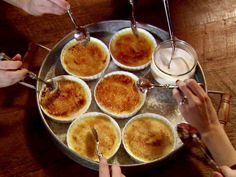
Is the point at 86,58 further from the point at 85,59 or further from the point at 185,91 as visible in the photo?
the point at 185,91

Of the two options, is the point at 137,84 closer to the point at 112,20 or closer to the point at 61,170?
the point at 112,20

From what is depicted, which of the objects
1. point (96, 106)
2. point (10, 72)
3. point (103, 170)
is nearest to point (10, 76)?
point (10, 72)

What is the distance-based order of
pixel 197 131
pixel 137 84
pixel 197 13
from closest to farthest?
pixel 197 131 → pixel 137 84 → pixel 197 13

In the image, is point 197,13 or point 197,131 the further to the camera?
point 197,13

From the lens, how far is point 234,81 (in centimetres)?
144

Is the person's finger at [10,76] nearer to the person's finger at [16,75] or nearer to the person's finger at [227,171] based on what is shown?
the person's finger at [16,75]

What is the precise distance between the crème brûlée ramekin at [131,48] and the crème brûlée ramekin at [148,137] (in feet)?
0.75

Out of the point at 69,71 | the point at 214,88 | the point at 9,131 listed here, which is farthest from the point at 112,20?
the point at 9,131

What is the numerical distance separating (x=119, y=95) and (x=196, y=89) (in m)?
0.37

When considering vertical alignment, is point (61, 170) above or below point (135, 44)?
below

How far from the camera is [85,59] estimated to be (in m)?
1.47

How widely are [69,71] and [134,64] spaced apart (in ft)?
0.82

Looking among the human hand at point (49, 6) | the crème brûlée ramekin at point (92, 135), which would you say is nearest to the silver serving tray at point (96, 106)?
the crème brûlée ramekin at point (92, 135)

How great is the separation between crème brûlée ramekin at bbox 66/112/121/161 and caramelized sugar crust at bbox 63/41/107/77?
7.8 inches
